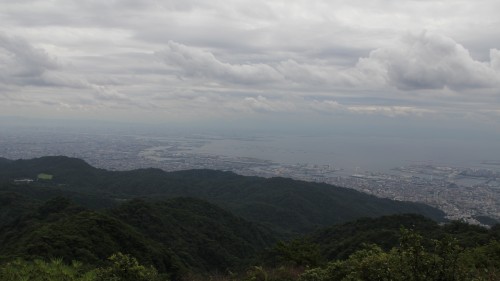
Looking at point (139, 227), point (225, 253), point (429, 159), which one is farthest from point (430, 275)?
point (429, 159)

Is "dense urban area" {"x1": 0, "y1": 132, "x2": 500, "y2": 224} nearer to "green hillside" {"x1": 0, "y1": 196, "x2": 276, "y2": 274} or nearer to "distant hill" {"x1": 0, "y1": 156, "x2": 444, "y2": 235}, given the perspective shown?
"distant hill" {"x1": 0, "y1": 156, "x2": 444, "y2": 235}

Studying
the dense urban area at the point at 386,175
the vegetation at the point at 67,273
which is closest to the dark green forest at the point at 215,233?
the vegetation at the point at 67,273

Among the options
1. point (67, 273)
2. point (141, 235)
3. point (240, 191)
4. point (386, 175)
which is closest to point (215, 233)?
point (141, 235)

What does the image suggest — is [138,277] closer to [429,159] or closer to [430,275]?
[430,275]

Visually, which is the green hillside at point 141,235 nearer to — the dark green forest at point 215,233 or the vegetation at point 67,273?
the dark green forest at point 215,233

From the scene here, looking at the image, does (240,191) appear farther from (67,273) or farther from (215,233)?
(67,273)

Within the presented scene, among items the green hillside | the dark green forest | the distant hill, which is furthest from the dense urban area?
the green hillside
